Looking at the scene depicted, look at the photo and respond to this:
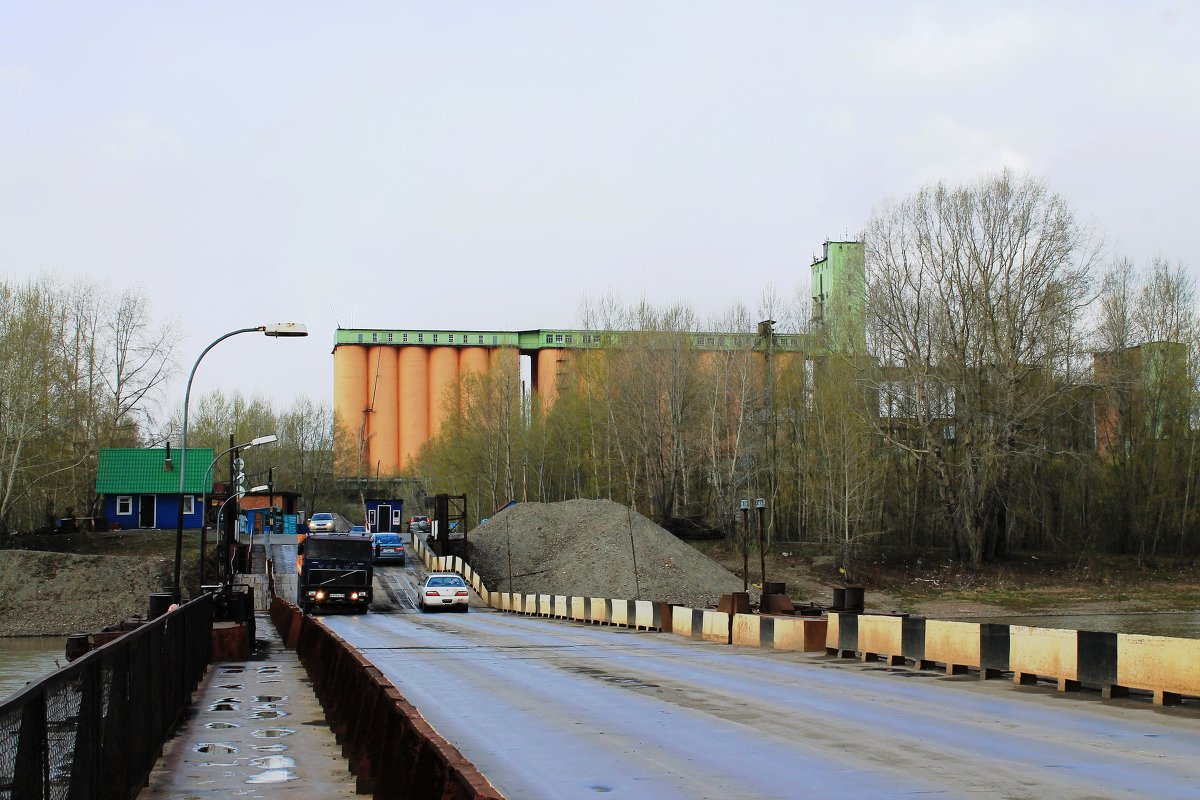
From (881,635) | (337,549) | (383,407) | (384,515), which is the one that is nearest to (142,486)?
(384,515)

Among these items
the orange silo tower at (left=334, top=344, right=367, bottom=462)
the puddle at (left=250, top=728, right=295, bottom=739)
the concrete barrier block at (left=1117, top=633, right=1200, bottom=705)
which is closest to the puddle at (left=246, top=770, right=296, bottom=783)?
the puddle at (left=250, top=728, right=295, bottom=739)

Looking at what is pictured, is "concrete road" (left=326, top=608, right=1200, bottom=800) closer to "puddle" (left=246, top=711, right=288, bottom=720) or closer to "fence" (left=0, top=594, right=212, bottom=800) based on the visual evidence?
"puddle" (left=246, top=711, right=288, bottom=720)

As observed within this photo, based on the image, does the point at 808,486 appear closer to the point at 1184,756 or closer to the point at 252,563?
the point at 252,563

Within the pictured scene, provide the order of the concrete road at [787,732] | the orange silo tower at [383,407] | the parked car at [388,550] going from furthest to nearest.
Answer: the orange silo tower at [383,407] < the parked car at [388,550] < the concrete road at [787,732]

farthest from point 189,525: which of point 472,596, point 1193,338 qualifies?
point 1193,338

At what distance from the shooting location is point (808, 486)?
8012cm

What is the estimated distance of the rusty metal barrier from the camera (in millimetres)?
6762

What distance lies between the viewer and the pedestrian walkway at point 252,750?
11.5 metres

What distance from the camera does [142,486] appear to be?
87.6 metres

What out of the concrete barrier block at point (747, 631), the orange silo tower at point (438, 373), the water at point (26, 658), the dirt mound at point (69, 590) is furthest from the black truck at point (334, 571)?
the orange silo tower at point (438, 373)

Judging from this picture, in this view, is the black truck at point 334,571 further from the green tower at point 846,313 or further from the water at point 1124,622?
the green tower at point 846,313

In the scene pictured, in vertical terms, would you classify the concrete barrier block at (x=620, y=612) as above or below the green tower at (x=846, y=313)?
below

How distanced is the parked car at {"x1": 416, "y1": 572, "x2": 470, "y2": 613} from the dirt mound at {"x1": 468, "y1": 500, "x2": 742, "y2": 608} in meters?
10.2

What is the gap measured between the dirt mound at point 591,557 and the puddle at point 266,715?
43658 millimetres
